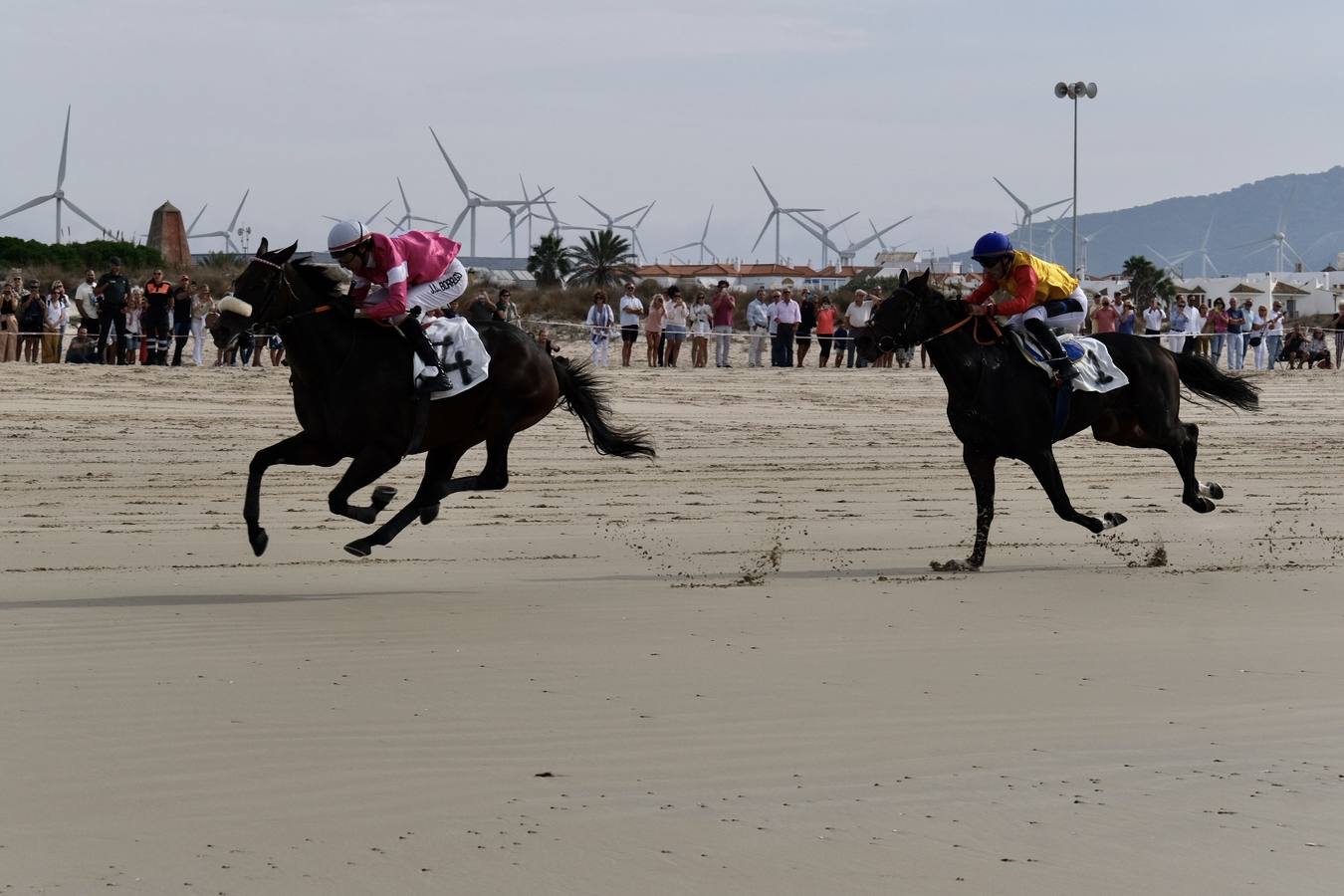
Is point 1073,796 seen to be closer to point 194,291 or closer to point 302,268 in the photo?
point 302,268

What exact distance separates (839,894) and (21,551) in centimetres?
749

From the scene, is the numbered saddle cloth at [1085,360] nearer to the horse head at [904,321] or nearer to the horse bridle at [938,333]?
the horse bridle at [938,333]

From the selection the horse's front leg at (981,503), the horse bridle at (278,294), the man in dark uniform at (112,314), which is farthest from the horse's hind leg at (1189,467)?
the man in dark uniform at (112,314)

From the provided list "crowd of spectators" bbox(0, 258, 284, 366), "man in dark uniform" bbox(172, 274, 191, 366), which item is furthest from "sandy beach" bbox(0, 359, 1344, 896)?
"man in dark uniform" bbox(172, 274, 191, 366)

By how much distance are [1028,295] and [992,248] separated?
0.39 meters

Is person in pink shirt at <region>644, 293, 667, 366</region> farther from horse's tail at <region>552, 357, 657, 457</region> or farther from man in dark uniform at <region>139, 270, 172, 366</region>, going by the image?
horse's tail at <region>552, 357, 657, 457</region>

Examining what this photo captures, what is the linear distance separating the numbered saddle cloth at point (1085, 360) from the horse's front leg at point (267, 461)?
14.3 feet

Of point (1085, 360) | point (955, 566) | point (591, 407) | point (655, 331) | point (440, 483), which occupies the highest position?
point (655, 331)

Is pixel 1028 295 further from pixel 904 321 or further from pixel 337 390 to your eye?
pixel 337 390

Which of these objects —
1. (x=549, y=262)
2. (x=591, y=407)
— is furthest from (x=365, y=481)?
(x=549, y=262)

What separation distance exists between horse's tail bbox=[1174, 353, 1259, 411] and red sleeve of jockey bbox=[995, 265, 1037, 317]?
6.72ft

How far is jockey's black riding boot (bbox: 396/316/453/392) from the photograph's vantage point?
9969 mm

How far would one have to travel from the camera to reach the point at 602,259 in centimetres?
9588

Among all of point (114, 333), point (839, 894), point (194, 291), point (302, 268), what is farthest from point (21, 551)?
point (194, 291)
